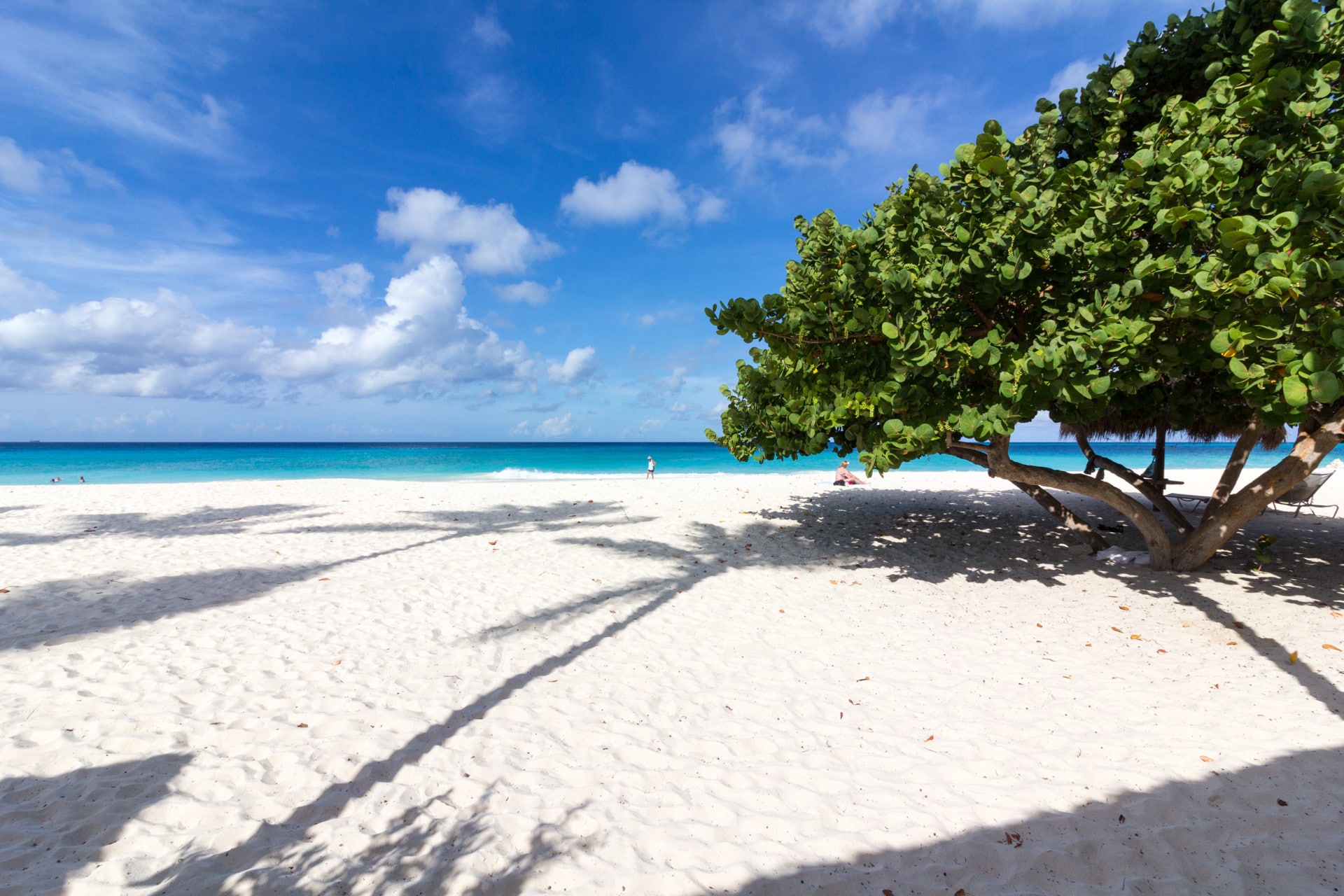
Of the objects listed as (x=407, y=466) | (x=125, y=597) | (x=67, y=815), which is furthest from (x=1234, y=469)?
(x=407, y=466)

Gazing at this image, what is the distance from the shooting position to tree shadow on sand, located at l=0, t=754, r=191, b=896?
2.73 metres

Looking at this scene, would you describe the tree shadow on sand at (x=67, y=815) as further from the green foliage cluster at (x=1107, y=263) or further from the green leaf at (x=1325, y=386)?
the green leaf at (x=1325, y=386)

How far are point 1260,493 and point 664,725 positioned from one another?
8518 mm

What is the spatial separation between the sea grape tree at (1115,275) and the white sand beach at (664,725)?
7.48 feet

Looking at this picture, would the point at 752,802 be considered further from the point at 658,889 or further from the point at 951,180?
the point at 951,180

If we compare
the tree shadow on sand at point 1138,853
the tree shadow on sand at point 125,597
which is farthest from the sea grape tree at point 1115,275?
the tree shadow on sand at point 125,597

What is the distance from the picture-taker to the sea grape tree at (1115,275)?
5.15m

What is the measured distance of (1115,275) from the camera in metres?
6.32

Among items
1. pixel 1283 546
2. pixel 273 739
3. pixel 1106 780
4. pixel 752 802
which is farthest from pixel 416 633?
pixel 1283 546

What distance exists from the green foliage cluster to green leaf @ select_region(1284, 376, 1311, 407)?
0.01m

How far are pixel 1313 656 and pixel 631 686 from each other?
21.5ft

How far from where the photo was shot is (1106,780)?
3.65 m

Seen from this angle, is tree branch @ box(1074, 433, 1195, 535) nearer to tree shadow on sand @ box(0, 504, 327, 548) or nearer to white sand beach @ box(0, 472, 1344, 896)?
white sand beach @ box(0, 472, 1344, 896)

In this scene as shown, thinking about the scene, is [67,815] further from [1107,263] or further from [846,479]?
[846,479]
